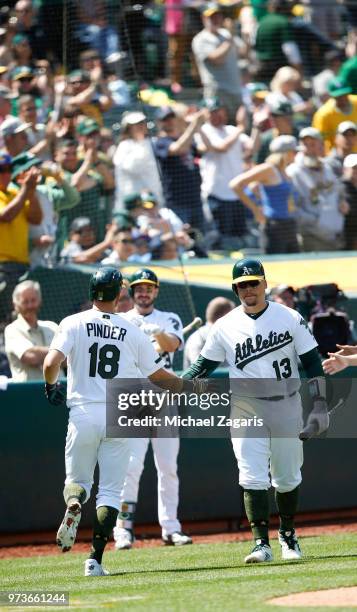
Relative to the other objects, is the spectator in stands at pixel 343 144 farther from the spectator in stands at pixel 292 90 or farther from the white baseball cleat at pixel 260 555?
the white baseball cleat at pixel 260 555

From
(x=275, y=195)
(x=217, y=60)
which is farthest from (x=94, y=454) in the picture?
(x=217, y=60)

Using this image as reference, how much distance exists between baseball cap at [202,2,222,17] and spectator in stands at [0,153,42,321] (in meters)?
4.84

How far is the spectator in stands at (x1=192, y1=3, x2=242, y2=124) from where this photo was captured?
14883 mm

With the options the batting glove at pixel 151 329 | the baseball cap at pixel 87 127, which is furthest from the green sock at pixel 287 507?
the baseball cap at pixel 87 127

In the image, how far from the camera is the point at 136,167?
42.3 ft

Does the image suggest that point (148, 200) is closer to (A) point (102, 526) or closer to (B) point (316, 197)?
(B) point (316, 197)

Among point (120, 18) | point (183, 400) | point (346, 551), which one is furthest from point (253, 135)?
point (346, 551)

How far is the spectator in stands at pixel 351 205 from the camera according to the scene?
13125 millimetres

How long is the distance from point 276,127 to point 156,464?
17.4 feet

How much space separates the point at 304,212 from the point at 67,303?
288 centimetres

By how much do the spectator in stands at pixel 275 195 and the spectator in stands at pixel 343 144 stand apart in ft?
1.96

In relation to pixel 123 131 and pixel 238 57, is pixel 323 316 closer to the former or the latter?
pixel 123 131

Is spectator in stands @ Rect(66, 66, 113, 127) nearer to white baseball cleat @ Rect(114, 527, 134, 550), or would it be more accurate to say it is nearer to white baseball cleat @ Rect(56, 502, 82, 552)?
white baseball cleat @ Rect(114, 527, 134, 550)

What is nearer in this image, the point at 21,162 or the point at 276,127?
the point at 21,162
